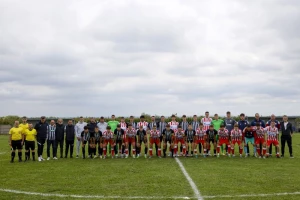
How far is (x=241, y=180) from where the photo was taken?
1107 cm

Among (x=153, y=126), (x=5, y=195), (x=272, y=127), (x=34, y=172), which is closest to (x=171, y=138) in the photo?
(x=153, y=126)

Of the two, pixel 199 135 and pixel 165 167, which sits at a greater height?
pixel 199 135

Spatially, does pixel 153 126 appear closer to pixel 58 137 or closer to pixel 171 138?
pixel 171 138

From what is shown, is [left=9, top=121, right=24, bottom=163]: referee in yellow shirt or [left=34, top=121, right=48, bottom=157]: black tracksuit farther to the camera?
[left=34, top=121, right=48, bottom=157]: black tracksuit

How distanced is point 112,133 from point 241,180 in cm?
840

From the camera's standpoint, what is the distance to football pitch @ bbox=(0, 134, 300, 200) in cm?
924

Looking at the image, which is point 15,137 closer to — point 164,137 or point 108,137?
point 108,137

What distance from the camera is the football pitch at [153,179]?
30.3ft

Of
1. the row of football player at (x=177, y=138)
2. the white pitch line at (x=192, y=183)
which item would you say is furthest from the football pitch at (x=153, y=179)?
the row of football player at (x=177, y=138)

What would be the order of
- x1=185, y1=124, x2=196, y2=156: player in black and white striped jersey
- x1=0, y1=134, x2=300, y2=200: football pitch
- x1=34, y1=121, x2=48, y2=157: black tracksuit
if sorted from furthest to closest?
x1=185, y1=124, x2=196, y2=156: player in black and white striped jersey
x1=34, y1=121, x2=48, y2=157: black tracksuit
x1=0, y1=134, x2=300, y2=200: football pitch

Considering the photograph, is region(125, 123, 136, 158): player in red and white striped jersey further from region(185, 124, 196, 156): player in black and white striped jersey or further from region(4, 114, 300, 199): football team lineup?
region(185, 124, 196, 156): player in black and white striped jersey

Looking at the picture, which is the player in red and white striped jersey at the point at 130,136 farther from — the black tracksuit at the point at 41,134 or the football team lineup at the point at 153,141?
the black tracksuit at the point at 41,134

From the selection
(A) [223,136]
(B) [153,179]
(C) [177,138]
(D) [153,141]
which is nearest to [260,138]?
(A) [223,136]

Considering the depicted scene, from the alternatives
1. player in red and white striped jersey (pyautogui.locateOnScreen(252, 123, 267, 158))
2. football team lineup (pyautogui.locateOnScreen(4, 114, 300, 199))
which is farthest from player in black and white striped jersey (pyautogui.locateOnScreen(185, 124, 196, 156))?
player in red and white striped jersey (pyautogui.locateOnScreen(252, 123, 267, 158))
